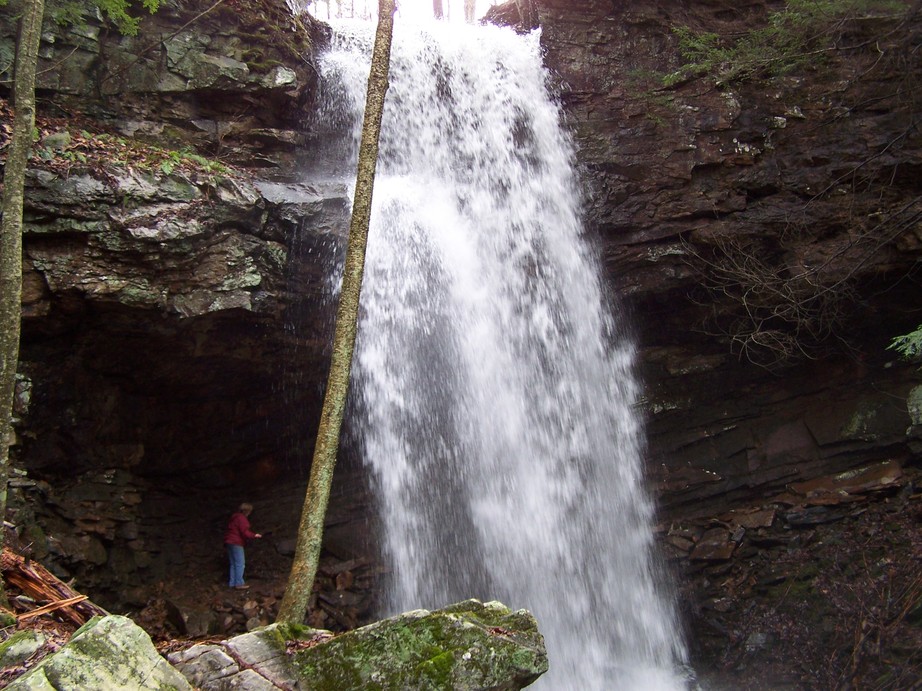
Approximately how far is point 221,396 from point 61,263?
9.52 feet

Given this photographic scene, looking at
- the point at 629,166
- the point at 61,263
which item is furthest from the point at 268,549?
the point at 629,166

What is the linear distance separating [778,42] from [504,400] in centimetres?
682

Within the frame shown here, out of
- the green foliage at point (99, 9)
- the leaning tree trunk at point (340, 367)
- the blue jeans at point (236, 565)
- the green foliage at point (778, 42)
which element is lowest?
the blue jeans at point (236, 565)

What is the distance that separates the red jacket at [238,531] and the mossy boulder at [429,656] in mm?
5749

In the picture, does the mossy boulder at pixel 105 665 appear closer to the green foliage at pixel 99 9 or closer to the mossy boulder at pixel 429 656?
the mossy boulder at pixel 429 656

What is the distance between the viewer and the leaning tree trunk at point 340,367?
5.69 m

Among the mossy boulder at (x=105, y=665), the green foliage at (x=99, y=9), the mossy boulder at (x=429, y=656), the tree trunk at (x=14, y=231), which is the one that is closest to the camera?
the mossy boulder at (x=105, y=665)

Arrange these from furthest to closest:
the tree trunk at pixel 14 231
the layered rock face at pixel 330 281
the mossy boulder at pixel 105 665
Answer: the layered rock face at pixel 330 281 < the tree trunk at pixel 14 231 < the mossy boulder at pixel 105 665

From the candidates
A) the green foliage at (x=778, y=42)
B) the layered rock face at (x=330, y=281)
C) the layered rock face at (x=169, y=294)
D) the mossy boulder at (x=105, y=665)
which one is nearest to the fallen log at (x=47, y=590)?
the mossy boulder at (x=105, y=665)

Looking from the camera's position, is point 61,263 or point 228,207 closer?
point 61,263

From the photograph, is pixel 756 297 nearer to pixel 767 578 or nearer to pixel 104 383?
pixel 767 578

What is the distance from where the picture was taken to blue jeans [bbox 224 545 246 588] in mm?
9586

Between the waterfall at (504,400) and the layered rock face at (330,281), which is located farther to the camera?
the waterfall at (504,400)

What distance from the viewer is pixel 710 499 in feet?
36.1
